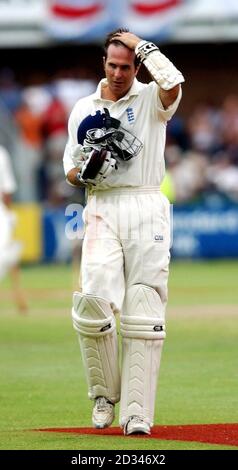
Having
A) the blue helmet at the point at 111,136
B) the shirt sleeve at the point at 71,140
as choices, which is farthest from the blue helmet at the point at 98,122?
the shirt sleeve at the point at 71,140

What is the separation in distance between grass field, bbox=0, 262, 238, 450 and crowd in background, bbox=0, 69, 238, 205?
727 cm

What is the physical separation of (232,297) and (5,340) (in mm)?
5878

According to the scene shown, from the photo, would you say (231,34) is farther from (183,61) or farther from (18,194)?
(18,194)

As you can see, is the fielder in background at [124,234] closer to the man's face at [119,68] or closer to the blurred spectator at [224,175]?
the man's face at [119,68]

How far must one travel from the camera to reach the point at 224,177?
1124 inches

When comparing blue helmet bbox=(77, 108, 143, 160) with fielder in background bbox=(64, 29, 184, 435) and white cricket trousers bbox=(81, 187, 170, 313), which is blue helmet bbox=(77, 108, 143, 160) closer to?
fielder in background bbox=(64, 29, 184, 435)

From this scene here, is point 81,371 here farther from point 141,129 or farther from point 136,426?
point 141,129

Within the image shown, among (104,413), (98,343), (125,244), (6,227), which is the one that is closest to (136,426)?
(104,413)

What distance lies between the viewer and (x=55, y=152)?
2856 centimetres

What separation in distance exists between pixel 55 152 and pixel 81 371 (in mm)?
16787

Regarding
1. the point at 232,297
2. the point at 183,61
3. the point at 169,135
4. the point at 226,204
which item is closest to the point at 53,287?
the point at 232,297

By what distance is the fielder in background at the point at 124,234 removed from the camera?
326 inches

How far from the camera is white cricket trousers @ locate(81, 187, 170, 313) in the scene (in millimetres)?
8312

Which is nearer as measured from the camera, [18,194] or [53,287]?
[53,287]
